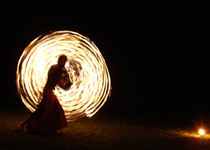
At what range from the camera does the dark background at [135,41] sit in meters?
15.9

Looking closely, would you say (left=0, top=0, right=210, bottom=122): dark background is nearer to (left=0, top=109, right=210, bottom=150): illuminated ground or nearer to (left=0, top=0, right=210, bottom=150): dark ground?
(left=0, top=0, right=210, bottom=150): dark ground

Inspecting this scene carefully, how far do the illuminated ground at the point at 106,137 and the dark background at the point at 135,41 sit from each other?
472cm

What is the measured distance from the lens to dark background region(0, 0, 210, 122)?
1592cm

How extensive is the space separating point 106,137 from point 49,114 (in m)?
1.21

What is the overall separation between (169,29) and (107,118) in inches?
428

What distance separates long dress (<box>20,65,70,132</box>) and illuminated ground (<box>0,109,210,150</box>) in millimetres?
211

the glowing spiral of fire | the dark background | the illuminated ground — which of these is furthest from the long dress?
the dark background

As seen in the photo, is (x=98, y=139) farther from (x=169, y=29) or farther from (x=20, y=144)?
(x=169, y=29)

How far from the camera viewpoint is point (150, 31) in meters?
19.3

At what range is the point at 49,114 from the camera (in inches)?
300

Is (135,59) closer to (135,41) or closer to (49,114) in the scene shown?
(135,41)

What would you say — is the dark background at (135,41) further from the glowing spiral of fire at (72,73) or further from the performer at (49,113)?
the performer at (49,113)

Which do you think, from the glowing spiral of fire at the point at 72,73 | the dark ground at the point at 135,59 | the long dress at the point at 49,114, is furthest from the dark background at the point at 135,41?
the long dress at the point at 49,114

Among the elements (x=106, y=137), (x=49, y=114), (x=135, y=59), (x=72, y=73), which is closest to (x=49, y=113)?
(x=49, y=114)
